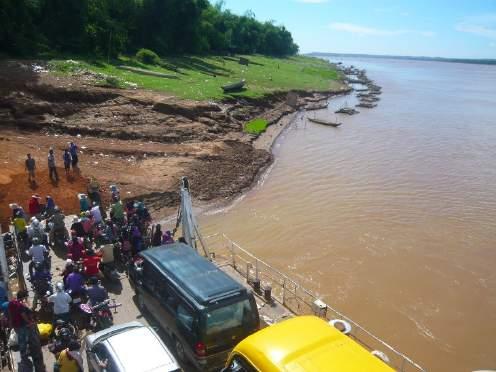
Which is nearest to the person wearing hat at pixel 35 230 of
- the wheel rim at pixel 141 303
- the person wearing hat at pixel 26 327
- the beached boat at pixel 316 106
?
the wheel rim at pixel 141 303

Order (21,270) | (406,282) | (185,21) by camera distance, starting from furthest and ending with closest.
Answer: (185,21) → (406,282) → (21,270)

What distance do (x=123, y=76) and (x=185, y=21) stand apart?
36318 millimetres

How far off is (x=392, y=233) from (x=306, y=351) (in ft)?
50.5

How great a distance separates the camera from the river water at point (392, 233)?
13.8 m

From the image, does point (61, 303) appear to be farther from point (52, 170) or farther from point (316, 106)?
point (316, 106)

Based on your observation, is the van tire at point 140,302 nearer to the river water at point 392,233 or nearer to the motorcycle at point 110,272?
the motorcycle at point 110,272

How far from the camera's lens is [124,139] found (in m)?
28.6

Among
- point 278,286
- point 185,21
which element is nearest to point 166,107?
point 278,286

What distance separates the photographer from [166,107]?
3291 centimetres

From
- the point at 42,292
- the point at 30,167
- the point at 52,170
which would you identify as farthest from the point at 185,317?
the point at 52,170

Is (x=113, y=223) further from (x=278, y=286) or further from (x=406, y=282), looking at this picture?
(x=406, y=282)

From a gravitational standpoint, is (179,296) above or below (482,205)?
above

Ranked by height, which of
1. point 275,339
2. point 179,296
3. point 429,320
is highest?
point 275,339

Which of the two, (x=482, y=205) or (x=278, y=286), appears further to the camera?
(x=482, y=205)
